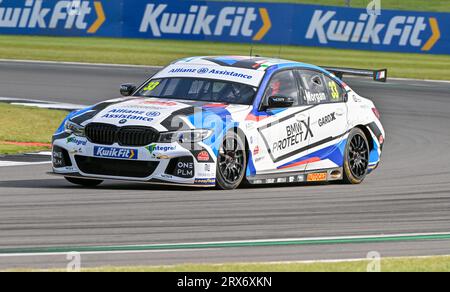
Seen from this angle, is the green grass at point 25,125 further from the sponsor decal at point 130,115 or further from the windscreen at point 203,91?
the sponsor decal at point 130,115

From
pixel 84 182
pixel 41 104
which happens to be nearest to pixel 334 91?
pixel 84 182

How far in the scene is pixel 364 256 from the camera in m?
8.41

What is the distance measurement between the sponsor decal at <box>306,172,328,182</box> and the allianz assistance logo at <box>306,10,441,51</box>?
23.5 metres

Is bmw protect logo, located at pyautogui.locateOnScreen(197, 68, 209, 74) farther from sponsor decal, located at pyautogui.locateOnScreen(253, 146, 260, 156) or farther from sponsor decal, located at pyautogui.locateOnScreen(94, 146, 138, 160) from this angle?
sponsor decal, located at pyautogui.locateOnScreen(94, 146, 138, 160)

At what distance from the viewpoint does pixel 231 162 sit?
39.5 ft

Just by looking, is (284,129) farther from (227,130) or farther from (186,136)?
(186,136)

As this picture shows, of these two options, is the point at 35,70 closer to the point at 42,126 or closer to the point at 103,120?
the point at 42,126

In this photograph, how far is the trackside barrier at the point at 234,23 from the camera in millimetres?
36969

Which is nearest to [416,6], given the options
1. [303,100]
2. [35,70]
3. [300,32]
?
[300,32]

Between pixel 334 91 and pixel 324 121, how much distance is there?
0.61 m

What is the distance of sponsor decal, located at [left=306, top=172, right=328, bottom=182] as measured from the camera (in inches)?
522

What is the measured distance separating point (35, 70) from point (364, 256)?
73.6 feet

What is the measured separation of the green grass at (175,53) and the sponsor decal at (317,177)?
19.4 m
